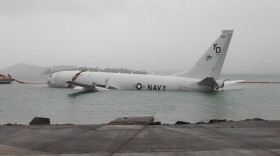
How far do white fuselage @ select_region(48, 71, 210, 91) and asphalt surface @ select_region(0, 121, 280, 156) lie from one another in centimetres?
5371

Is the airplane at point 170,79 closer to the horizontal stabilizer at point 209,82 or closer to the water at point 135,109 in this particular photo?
the horizontal stabilizer at point 209,82

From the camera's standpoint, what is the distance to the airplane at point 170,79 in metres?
64.1

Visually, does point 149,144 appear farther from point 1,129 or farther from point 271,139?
point 1,129

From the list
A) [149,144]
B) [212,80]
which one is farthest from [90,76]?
[149,144]

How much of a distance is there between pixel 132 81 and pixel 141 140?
2426 inches

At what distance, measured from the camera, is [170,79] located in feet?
229

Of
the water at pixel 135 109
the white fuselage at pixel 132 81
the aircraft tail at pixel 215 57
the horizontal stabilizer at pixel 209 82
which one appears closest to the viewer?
the water at pixel 135 109

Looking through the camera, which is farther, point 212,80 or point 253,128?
point 212,80

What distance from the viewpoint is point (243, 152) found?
9211 millimetres

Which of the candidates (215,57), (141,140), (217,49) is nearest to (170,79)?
(215,57)

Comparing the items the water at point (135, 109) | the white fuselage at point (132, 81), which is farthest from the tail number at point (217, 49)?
the water at point (135, 109)

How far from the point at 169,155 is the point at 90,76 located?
219 feet

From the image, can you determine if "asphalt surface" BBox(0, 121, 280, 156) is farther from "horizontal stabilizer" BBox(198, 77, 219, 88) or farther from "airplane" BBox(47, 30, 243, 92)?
"airplane" BBox(47, 30, 243, 92)

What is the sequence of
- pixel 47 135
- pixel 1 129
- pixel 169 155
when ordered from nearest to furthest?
pixel 169 155
pixel 47 135
pixel 1 129
